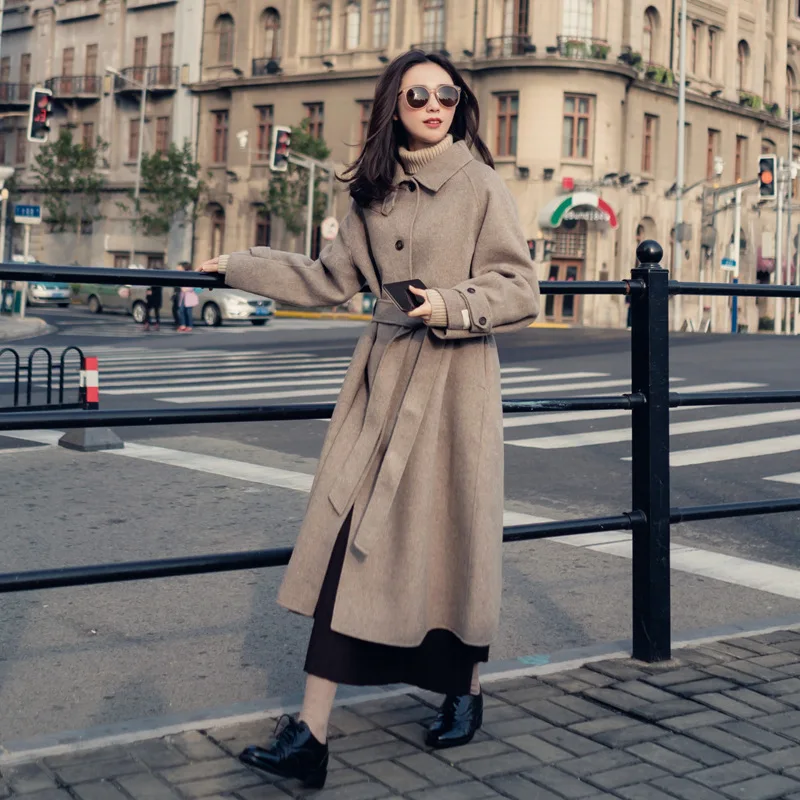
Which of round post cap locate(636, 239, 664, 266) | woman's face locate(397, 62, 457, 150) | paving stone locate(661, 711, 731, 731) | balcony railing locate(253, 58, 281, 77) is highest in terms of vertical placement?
balcony railing locate(253, 58, 281, 77)

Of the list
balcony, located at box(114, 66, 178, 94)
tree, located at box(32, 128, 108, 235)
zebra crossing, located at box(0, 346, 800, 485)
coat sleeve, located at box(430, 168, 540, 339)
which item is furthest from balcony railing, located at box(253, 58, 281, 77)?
coat sleeve, located at box(430, 168, 540, 339)

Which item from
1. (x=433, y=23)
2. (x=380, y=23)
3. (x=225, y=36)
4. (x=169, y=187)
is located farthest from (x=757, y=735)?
(x=225, y=36)

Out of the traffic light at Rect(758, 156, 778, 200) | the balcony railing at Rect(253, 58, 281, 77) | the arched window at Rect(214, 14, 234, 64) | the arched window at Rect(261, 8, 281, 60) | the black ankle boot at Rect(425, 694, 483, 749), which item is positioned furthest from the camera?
the arched window at Rect(214, 14, 234, 64)

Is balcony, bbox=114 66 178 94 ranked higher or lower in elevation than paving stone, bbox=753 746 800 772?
higher

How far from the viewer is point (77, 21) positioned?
61.1 m

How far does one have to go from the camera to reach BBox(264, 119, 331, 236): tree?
162 ft

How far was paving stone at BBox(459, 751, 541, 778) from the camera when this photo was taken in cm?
333

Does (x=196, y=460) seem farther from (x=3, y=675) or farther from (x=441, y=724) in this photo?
(x=441, y=724)

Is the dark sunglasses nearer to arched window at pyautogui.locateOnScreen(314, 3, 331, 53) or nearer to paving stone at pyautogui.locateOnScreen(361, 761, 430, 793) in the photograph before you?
paving stone at pyautogui.locateOnScreen(361, 761, 430, 793)

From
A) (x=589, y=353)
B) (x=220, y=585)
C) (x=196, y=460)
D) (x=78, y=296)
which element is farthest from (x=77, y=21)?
(x=220, y=585)

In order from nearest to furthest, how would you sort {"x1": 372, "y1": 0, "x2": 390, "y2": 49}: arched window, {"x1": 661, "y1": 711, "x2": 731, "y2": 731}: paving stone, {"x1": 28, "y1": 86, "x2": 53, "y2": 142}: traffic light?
{"x1": 661, "y1": 711, "x2": 731, "y2": 731}: paving stone
{"x1": 28, "y1": 86, "x2": 53, "y2": 142}: traffic light
{"x1": 372, "y1": 0, "x2": 390, "y2": 49}: arched window

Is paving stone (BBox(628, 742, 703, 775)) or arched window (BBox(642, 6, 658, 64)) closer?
paving stone (BBox(628, 742, 703, 775))

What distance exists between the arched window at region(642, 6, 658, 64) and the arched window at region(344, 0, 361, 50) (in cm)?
1090

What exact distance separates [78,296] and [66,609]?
44.9 metres
